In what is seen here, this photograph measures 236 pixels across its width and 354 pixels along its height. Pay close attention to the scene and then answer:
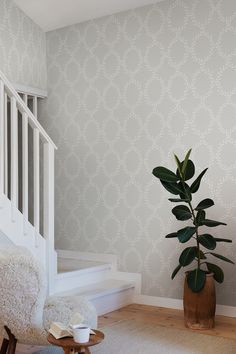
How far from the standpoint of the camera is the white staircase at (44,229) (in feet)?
13.0

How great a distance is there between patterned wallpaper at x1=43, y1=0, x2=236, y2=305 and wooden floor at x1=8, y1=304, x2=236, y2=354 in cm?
19

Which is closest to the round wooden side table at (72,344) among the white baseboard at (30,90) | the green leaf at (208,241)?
the green leaf at (208,241)

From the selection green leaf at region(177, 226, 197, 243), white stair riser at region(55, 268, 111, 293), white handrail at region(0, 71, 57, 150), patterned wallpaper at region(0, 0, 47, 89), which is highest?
patterned wallpaper at region(0, 0, 47, 89)

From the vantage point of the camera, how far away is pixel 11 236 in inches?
156

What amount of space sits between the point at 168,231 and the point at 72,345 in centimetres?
249

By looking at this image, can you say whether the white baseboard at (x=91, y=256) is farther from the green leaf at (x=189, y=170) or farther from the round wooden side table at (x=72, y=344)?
the round wooden side table at (x=72, y=344)

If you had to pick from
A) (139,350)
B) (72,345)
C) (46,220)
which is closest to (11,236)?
(46,220)

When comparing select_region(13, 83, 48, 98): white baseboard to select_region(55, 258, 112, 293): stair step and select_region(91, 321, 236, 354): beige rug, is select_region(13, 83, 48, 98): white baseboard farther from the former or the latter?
select_region(91, 321, 236, 354): beige rug

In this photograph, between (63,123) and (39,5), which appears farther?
(63,123)

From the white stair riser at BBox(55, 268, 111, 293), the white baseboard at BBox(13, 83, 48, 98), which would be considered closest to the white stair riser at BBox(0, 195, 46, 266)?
the white stair riser at BBox(55, 268, 111, 293)

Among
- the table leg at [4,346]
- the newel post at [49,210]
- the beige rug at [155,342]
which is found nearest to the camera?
the table leg at [4,346]

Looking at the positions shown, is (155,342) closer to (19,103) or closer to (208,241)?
(208,241)

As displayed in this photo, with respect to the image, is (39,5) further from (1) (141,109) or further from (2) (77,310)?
(2) (77,310)

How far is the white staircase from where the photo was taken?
13.0 ft
